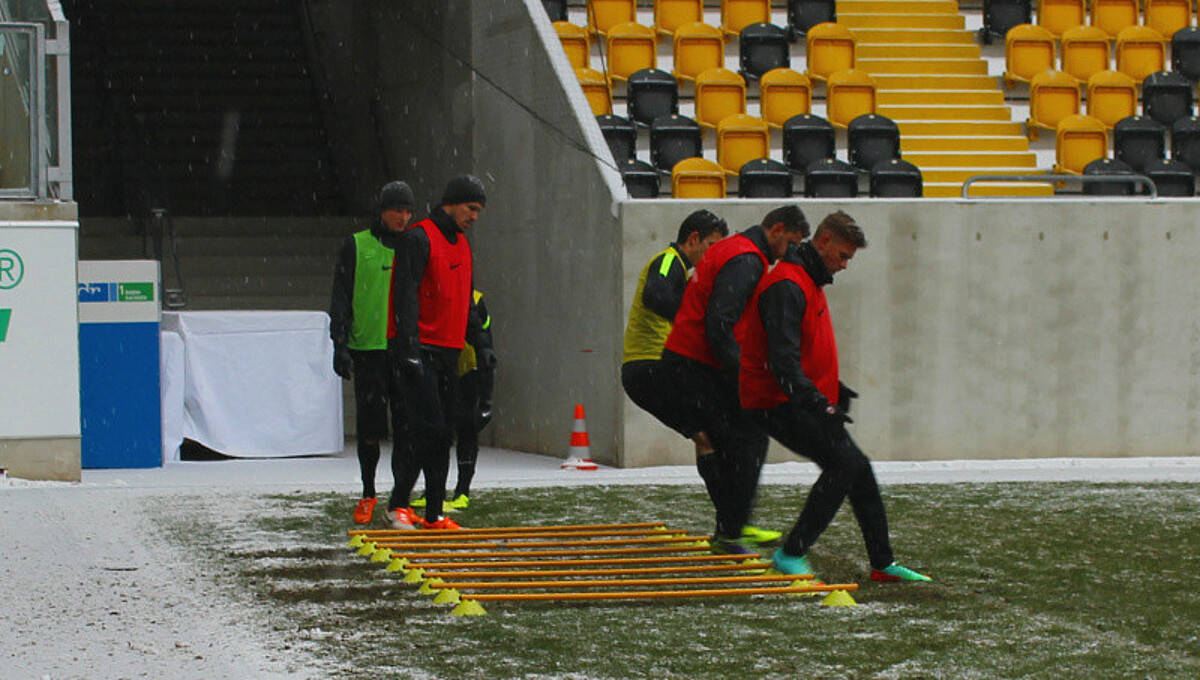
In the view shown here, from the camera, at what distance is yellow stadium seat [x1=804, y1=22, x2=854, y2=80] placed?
17.9 m

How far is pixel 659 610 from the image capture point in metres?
7.20

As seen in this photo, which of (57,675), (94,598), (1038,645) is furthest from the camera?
(94,598)

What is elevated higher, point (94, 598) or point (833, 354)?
point (833, 354)

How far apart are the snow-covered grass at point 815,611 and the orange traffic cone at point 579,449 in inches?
116

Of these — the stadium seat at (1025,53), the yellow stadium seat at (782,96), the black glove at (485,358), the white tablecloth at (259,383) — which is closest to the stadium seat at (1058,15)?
the stadium seat at (1025,53)

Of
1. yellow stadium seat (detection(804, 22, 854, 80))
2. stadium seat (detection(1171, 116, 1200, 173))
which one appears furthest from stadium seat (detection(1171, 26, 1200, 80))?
yellow stadium seat (detection(804, 22, 854, 80))

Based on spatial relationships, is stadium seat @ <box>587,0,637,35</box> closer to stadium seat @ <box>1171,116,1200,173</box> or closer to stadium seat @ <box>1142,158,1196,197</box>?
stadium seat @ <box>1142,158,1196,197</box>

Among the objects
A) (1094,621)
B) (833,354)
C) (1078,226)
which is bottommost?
(1094,621)

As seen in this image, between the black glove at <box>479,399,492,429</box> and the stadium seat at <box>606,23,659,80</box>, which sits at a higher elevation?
the stadium seat at <box>606,23,659,80</box>

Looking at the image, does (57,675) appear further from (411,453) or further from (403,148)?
(403,148)

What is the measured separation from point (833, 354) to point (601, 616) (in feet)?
A: 5.43

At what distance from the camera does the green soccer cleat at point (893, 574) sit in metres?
7.89

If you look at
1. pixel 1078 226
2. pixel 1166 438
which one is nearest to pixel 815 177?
pixel 1078 226

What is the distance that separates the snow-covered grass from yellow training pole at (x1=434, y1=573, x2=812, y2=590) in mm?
218
